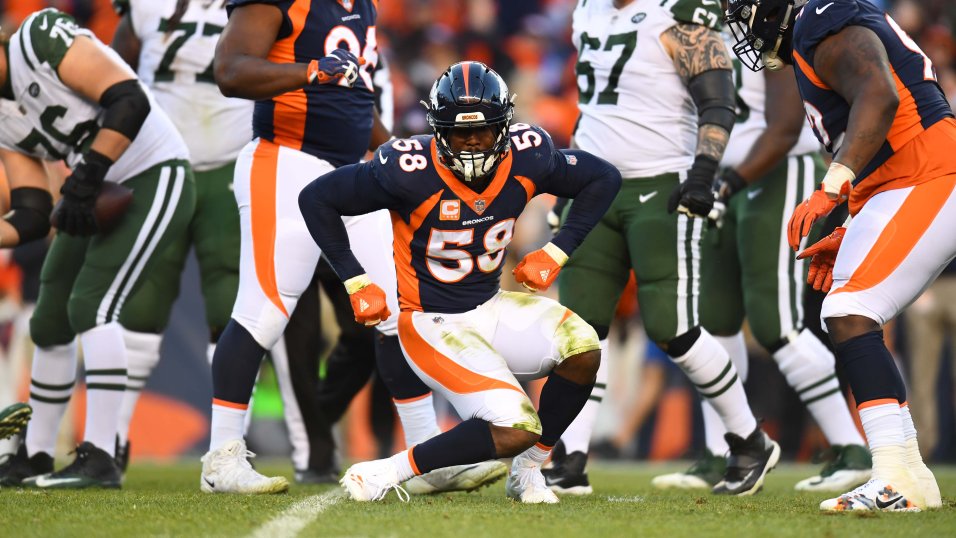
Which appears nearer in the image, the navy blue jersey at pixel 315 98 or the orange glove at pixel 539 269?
the orange glove at pixel 539 269

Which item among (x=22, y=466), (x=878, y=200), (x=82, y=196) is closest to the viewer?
(x=878, y=200)

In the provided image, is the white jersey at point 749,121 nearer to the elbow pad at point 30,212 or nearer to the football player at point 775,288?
the football player at point 775,288

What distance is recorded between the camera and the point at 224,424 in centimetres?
471

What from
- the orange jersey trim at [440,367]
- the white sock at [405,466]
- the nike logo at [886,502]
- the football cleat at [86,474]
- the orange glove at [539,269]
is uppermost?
the orange glove at [539,269]

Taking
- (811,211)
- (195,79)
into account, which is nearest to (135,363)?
(195,79)

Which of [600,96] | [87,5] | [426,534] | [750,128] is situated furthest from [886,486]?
[87,5]

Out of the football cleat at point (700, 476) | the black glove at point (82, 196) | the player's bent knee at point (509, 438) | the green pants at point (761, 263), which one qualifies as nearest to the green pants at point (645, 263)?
the green pants at point (761, 263)

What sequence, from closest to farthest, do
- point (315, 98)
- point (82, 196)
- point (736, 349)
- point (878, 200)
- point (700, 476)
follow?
point (878, 200) → point (315, 98) → point (82, 196) → point (700, 476) → point (736, 349)

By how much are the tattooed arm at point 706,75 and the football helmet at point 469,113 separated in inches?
48.3

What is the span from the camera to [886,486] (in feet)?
12.6

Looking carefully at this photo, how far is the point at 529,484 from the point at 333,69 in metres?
1.67

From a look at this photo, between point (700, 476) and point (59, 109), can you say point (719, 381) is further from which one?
point (59, 109)

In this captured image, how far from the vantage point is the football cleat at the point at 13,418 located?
4743 mm

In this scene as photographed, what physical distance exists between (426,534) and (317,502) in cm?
105
